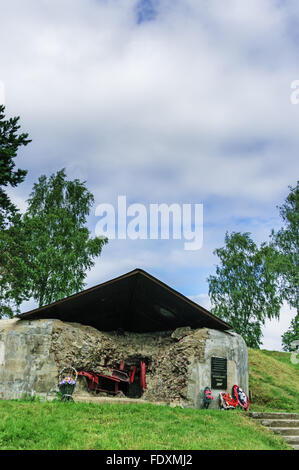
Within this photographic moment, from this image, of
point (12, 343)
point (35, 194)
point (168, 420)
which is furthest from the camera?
point (35, 194)

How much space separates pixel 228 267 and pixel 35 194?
16178 mm

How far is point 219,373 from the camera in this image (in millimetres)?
14617

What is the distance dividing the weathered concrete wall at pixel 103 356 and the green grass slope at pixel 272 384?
283 cm

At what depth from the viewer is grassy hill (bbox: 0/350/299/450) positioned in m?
7.79

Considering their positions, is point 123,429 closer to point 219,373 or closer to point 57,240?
point 219,373

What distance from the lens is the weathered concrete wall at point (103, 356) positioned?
13.9 metres

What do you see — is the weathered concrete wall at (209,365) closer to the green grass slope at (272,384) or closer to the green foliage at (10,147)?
the green grass slope at (272,384)

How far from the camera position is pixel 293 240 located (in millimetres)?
32094

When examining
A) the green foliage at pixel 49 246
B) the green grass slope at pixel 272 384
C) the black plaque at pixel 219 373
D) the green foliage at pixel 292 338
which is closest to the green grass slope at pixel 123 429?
the black plaque at pixel 219 373

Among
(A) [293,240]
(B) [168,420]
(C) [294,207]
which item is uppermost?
(C) [294,207]

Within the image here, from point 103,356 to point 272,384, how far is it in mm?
9038

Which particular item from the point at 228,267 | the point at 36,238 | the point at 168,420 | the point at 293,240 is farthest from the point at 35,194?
the point at 168,420

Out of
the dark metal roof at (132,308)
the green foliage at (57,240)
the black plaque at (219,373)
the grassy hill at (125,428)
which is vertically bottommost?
the grassy hill at (125,428)
